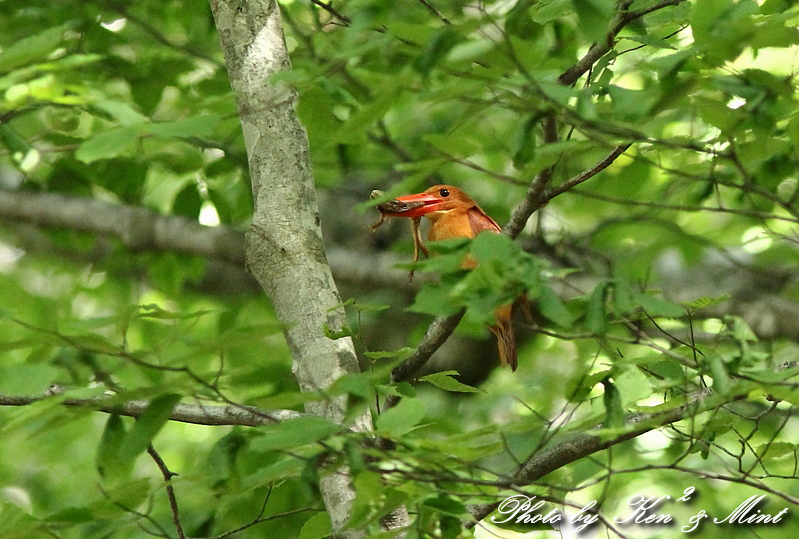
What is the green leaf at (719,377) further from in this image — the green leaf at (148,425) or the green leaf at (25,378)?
the green leaf at (25,378)

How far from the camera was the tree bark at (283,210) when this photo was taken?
2322 millimetres

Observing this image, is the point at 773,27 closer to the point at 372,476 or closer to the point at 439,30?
the point at 439,30

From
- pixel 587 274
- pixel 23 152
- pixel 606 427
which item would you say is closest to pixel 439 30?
pixel 606 427

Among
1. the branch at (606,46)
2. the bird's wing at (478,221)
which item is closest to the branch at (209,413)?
the branch at (606,46)

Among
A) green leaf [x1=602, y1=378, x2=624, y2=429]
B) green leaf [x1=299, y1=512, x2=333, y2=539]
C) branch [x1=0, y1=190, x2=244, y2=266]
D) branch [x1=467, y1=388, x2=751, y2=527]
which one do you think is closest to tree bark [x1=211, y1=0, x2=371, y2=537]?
green leaf [x1=299, y1=512, x2=333, y2=539]

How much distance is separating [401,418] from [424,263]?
364mm

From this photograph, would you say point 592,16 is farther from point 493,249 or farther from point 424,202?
point 424,202

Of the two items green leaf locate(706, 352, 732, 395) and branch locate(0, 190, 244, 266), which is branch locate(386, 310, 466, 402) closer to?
green leaf locate(706, 352, 732, 395)

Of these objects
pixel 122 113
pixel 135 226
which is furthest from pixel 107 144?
pixel 135 226

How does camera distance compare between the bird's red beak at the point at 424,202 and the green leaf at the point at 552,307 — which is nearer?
the green leaf at the point at 552,307

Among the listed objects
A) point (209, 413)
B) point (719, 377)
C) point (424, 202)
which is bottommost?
point (424, 202)

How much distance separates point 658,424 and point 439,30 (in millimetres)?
946

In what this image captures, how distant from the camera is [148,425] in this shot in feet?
5.32

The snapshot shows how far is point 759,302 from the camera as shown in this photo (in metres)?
4.50
